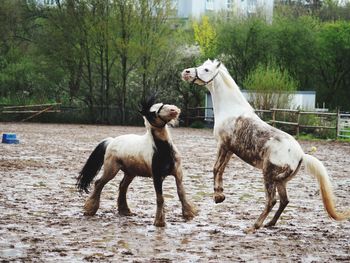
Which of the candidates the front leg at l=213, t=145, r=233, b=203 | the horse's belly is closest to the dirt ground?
the front leg at l=213, t=145, r=233, b=203

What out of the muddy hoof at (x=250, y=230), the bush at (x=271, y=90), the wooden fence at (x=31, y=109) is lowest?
the wooden fence at (x=31, y=109)

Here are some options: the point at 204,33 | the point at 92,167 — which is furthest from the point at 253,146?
the point at 204,33

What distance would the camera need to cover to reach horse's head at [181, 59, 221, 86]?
8.19m

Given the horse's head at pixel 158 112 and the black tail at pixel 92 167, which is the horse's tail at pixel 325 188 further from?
the black tail at pixel 92 167

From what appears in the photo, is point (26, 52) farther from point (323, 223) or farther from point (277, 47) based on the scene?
point (323, 223)

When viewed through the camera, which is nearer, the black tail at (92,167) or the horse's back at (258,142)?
the horse's back at (258,142)

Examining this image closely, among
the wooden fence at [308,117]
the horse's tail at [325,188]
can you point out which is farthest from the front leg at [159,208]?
the wooden fence at [308,117]

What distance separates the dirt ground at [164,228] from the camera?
6641mm

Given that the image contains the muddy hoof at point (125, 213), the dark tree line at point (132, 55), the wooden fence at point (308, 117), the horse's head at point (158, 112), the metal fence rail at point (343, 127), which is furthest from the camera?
the dark tree line at point (132, 55)

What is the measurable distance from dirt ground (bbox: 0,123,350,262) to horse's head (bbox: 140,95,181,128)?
1.27 meters

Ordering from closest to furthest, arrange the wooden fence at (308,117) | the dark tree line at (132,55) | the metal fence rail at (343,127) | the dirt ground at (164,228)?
1. the dirt ground at (164,228)
2. the metal fence rail at (343,127)
3. the wooden fence at (308,117)
4. the dark tree line at (132,55)

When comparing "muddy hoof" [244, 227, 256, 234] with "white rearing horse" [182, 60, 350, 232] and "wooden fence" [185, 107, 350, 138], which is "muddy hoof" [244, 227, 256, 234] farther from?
"wooden fence" [185, 107, 350, 138]

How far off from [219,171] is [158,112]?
3.40 ft

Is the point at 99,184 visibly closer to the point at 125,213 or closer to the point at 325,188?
the point at 125,213
